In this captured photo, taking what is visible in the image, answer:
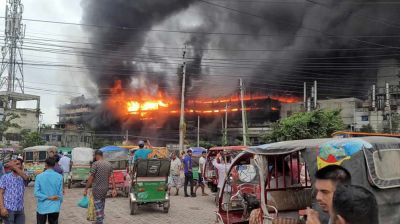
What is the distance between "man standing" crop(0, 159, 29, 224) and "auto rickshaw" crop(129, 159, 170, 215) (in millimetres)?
4366

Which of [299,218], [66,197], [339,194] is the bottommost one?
[66,197]

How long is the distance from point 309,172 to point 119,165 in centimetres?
1170

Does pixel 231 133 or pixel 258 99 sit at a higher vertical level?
pixel 258 99

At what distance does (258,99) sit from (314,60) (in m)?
13.8

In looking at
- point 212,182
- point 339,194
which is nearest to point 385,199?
point 339,194

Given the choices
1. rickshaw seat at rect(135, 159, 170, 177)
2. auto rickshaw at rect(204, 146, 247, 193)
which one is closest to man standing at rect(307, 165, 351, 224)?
rickshaw seat at rect(135, 159, 170, 177)

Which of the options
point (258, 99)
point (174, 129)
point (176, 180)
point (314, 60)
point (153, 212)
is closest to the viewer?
point (153, 212)

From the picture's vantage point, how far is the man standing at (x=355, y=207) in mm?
1794

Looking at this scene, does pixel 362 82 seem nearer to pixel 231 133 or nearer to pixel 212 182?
pixel 231 133

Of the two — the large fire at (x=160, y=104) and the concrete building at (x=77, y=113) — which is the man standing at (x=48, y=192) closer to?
the large fire at (x=160, y=104)

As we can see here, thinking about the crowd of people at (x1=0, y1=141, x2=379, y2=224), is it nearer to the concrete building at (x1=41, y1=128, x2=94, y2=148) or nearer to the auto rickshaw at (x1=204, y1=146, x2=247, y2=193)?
the auto rickshaw at (x1=204, y1=146, x2=247, y2=193)

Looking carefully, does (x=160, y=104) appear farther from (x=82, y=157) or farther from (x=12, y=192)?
(x=12, y=192)

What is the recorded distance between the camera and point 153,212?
1056 cm

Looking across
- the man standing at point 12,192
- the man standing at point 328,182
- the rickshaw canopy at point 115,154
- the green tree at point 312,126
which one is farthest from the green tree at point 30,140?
the man standing at point 328,182
